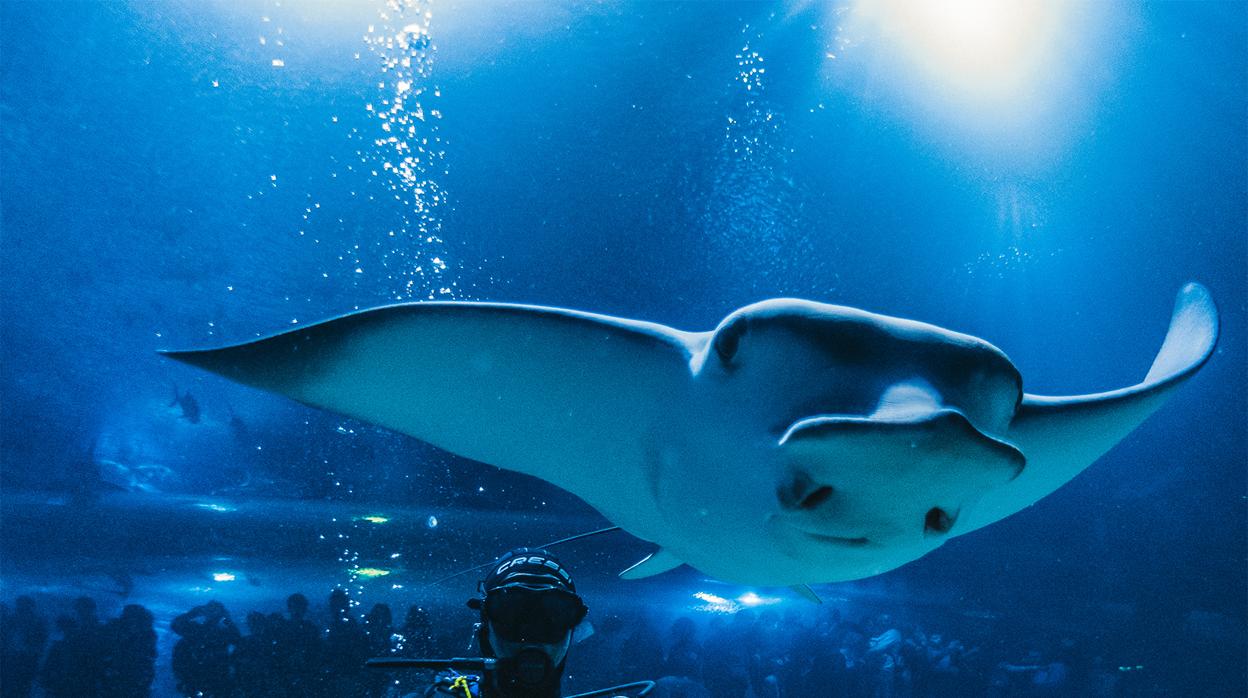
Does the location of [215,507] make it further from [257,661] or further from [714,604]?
[714,604]

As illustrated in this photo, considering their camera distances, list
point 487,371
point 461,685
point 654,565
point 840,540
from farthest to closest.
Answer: point 654,565, point 461,685, point 487,371, point 840,540

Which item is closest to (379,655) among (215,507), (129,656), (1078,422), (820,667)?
(129,656)

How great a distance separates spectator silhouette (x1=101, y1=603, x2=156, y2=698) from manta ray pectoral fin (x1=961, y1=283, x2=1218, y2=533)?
7.99 m

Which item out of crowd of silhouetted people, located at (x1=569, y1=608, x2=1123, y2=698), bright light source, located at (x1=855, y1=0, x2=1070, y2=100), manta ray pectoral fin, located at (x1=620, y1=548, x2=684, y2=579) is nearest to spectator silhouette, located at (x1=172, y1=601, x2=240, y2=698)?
crowd of silhouetted people, located at (x1=569, y1=608, x2=1123, y2=698)

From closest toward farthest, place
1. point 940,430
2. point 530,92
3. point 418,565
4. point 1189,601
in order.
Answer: point 940,430, point 530,92, point 1189,601, point 418,565

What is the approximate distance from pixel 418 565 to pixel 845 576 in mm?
13435

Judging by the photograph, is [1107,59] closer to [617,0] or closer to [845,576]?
[617,0]

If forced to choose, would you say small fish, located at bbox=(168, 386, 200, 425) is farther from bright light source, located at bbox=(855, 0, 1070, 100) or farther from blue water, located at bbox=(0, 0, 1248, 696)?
bright light source, located at bbox=(855, 0, 1070, 100)

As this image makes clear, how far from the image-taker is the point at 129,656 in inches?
260

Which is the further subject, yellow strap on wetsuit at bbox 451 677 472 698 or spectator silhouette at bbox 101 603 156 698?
spectator silhouette at bbox 101 603 156 698

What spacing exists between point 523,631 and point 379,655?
16.1 ft

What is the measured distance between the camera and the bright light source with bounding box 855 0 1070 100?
406 cm

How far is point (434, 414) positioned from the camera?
146 cm

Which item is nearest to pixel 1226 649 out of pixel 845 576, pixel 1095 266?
pixel 1095 266
